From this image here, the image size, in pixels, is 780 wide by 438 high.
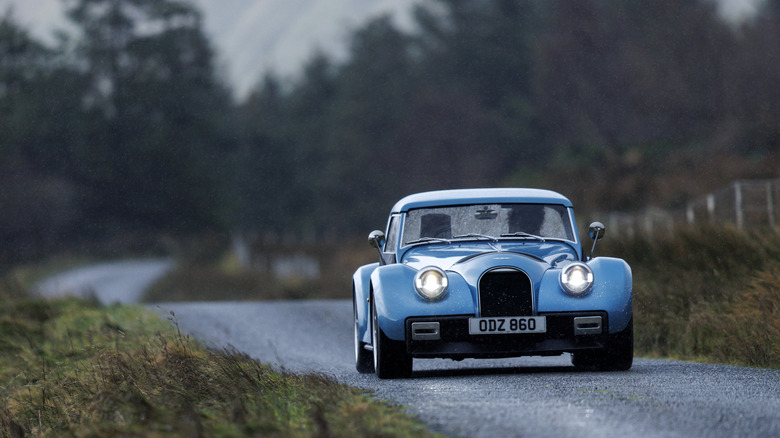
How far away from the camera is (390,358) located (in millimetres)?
9914

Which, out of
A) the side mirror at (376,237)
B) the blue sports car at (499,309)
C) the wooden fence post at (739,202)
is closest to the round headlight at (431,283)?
the blue sports car at (499,309)

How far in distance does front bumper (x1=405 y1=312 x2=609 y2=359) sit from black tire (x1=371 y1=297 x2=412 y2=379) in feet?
0.37

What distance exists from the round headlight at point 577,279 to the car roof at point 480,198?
4.53 ft

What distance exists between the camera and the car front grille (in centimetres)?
976

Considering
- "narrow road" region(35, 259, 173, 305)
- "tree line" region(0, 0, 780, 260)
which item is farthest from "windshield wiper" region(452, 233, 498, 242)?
"tree line" region(0, 0, 780, 260)

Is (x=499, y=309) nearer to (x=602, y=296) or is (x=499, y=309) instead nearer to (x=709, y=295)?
(x=602, y=296)

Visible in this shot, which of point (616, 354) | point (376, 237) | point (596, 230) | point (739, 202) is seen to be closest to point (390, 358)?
point (616, 354)

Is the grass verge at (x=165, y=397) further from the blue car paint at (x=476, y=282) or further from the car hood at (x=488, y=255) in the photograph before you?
the car hood at (x=488, y=255)

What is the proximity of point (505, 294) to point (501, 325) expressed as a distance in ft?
0.83

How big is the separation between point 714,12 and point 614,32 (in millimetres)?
6657

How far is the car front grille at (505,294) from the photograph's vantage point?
976 cm

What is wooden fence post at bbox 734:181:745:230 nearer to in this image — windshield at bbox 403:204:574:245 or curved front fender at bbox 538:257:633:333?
windshield at bbox 403:204:574:245

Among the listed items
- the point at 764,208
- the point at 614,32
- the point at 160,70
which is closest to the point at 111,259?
the point at 160,70

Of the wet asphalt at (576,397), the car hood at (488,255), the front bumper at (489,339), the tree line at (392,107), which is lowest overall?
the wet asphalt at (576,397)
